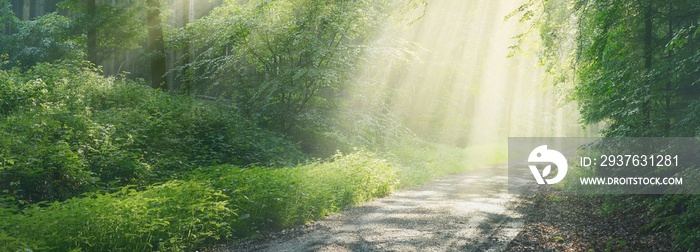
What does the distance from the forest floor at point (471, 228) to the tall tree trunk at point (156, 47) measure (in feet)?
30.6

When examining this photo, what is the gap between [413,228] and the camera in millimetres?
9680

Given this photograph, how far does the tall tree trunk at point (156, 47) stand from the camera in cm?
1812

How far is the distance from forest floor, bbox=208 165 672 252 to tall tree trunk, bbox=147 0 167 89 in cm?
933

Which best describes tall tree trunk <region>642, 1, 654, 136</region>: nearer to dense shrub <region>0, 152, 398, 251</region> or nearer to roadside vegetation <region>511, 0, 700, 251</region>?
roadside vegetation <region>511, 0, 700, 251</region>

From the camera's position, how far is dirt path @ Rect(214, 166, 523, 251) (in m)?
8.23

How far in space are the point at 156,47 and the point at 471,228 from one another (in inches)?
508

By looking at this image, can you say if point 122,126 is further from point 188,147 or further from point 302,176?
point 302,176

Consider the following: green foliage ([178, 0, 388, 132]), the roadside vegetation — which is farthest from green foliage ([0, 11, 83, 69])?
the roadside vegetation

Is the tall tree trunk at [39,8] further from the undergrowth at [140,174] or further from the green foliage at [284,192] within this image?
the green foliage at [284,192]

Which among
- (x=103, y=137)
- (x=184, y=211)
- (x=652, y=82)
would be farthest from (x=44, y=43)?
(x=652, y=82)

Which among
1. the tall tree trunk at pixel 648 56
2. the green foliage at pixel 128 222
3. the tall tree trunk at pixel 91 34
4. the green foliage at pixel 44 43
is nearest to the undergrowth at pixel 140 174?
the green foliage at pixel 128 222

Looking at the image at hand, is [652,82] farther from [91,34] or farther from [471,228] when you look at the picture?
[91,34]

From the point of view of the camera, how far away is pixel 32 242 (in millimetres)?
5926

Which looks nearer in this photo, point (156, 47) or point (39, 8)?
point (156, 47)
